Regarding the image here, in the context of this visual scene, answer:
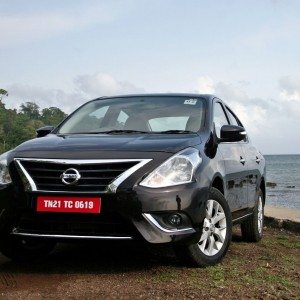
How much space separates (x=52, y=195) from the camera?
4.37 m

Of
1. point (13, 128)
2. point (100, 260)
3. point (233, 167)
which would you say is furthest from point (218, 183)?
point (13, 128)

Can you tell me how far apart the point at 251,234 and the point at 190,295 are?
3.06 m

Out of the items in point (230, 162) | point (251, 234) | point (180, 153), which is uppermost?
point (180, 153)

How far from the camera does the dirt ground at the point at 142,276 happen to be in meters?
4.04

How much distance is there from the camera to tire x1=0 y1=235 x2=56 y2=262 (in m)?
5.03

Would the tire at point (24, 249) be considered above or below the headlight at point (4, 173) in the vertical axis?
below

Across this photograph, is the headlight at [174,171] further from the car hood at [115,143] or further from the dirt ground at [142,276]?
the dirt ground at [142,276]

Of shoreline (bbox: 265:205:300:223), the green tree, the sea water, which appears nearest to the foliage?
the green tree

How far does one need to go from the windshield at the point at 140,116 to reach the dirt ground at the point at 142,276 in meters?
1.24

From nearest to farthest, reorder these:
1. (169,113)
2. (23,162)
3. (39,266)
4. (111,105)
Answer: (23,162), (39,266), (169,113), (111,105)

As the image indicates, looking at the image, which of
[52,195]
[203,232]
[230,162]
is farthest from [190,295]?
[230,162]

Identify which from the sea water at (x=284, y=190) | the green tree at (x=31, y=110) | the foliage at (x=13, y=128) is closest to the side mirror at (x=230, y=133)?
the sea water at (x=284, y=190)

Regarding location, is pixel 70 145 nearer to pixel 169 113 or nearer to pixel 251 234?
pixel 169 113

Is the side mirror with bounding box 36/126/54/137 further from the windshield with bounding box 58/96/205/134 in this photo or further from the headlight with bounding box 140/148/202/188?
the headlight with bounding box 140/148/202/188
